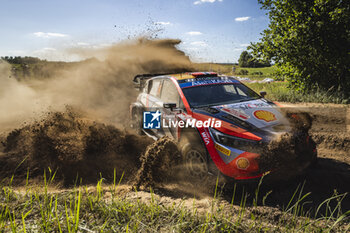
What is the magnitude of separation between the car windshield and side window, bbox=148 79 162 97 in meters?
1.12

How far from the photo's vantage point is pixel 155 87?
5.69 meters

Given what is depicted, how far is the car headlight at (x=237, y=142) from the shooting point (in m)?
3.17

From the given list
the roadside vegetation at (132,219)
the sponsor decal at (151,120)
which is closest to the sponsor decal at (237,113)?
the roadside vegetation at (132,219)

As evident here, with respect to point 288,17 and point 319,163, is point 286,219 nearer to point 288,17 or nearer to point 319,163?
point 319,163

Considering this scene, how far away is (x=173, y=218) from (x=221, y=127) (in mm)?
1513

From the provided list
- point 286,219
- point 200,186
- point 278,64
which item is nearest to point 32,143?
point 200,186

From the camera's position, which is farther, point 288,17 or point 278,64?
point 278,64

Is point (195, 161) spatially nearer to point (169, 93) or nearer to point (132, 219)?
point (132, 219)

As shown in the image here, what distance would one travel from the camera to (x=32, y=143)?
5211 mm

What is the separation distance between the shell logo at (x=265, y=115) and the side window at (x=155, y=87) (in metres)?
2.46

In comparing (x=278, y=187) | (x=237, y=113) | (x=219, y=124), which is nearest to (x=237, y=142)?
(x=219, y=124)

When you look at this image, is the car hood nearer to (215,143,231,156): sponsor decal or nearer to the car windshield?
the car windshield

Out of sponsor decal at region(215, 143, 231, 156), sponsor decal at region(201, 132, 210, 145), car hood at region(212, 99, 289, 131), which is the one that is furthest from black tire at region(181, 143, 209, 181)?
car hood at region(212, 99, 289, 131)

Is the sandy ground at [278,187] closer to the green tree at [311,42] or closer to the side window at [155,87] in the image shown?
the side window at [155,87]
